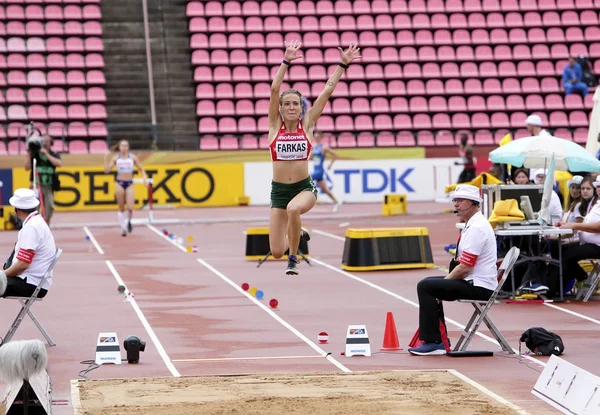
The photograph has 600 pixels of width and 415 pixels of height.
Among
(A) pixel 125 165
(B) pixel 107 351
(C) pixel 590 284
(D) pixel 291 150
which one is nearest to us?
(B) pixel 107 351

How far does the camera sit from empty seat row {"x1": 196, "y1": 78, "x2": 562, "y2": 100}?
1346 inches

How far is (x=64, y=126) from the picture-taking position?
31469 millimetres

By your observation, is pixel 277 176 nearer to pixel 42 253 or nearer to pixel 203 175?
pixel 42 253

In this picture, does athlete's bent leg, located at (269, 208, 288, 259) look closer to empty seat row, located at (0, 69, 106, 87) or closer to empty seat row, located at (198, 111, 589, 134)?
empty seat row, located at (198, 111, 589, 134)

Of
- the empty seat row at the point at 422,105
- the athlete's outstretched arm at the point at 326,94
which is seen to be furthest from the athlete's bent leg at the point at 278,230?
the empty seat row at the point at 422,105

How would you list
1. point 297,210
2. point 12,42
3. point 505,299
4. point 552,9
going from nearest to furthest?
point 297,210 < point 505,299 < point 12,42 < point 552,9

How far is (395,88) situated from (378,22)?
269 centimetres

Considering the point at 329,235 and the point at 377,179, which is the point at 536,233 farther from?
the point at 377,179

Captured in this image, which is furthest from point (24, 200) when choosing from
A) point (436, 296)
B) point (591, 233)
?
point (591, 233)

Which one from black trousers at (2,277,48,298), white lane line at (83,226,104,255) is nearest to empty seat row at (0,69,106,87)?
white lane line at (83,226,104,255)

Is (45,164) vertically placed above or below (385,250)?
above

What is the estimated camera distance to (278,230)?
11.7 metres

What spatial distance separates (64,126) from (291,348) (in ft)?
69.4

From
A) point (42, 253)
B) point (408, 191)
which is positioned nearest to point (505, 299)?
point (42, 253)
